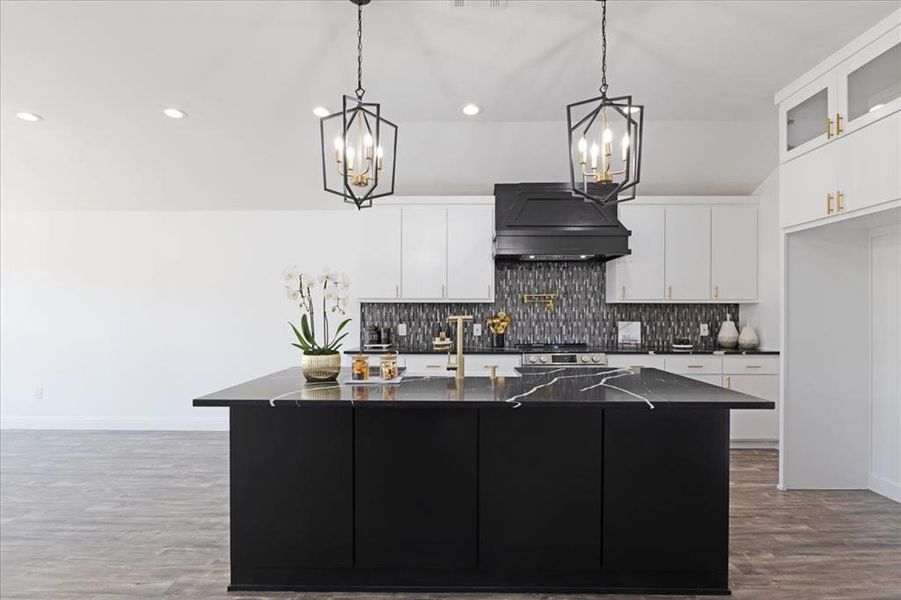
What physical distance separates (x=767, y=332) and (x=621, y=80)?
289 centimetres

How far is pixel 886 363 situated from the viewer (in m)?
3.67

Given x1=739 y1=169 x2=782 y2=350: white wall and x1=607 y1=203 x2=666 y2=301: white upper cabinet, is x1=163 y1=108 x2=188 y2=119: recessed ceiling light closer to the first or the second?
x1=607 y1=203 x2=666 y2=301: white upper cabinet

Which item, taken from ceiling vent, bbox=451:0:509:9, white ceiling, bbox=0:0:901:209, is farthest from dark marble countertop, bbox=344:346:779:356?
ceiling vent, bbox=451:0:509:9

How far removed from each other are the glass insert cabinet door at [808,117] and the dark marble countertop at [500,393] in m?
2.08

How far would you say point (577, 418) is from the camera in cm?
244

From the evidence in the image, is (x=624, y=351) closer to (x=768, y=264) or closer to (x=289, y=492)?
(x=768, y=264)

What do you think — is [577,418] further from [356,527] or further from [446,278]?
[446,278]

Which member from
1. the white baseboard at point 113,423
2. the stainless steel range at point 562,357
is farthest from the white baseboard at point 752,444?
the white baseboard at point 113,423

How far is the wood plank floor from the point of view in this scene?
2.48m

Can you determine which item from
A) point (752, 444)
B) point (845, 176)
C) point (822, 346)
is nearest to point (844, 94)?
point (845, 176)

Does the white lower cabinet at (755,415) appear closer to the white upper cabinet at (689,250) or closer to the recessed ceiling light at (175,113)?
the white upper cabinet at (689,250)

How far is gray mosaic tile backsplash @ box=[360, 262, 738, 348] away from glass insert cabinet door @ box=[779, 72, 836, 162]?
6.55 ft

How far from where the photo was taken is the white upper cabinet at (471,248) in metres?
5.09

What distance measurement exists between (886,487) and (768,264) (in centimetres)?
210
